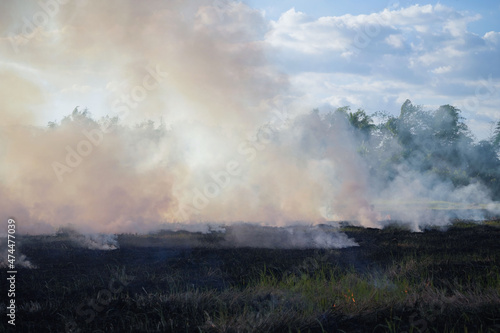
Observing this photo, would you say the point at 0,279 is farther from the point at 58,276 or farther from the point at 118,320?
the point at 118,320

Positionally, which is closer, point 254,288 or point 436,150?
point 254,288

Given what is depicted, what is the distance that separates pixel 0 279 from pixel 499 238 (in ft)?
65.5

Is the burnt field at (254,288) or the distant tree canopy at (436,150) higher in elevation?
the distant tree canopy at (436,150)

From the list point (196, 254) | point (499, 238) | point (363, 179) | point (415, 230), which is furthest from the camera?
point (363, 179)

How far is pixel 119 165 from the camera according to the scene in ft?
84.6

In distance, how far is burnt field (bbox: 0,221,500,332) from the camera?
7.64 m

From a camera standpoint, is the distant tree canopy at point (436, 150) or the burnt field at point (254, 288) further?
the distant tree canopy at point (436, 150)

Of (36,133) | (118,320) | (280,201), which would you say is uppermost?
(36,133)

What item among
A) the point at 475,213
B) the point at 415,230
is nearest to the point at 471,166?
the point at 475,213

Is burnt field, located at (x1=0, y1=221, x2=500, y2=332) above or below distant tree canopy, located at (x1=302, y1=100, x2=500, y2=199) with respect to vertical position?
below

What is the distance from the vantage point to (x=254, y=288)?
10453mm

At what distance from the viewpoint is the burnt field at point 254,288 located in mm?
7641

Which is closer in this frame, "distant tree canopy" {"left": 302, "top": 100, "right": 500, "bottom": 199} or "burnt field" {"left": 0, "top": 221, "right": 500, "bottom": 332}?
"burnt field" {"left": 0, "top": 221, "right": 500, "bottom": 332}

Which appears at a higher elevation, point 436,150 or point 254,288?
point 436,150
